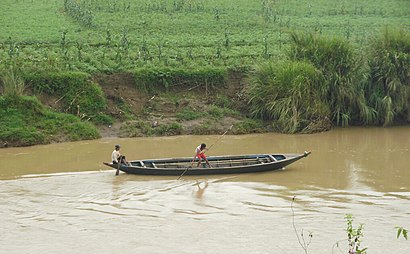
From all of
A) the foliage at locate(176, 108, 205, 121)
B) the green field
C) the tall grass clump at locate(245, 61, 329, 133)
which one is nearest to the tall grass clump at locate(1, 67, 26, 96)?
the green field

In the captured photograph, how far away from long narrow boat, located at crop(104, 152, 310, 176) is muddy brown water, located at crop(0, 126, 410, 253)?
18 centimetres

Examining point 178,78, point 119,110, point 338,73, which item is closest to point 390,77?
point 338,73

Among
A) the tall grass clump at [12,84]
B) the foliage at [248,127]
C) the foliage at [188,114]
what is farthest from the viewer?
the foliage at [188,114]

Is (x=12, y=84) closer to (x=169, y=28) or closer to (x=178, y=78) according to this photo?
(x=178, y=78)

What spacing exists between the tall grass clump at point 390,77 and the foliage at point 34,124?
9758 millimetres

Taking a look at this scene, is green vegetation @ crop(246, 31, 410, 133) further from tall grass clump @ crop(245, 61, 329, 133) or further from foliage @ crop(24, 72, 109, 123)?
foliage @ crop(24, 72, 109, 123)

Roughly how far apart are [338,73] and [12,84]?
1085 centimetres

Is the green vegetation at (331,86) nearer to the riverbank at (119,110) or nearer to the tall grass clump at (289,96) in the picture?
the tall grass clump at (289,96)

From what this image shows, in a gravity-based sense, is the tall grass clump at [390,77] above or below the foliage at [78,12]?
below

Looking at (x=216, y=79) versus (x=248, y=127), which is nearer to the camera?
(x=248, y=127)

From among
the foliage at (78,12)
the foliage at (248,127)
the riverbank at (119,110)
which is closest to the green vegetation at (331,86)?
the foliage at (248,127)

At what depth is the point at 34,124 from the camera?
827 inches

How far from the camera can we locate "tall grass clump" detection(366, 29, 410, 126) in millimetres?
23531

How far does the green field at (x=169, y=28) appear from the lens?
25.2 m
